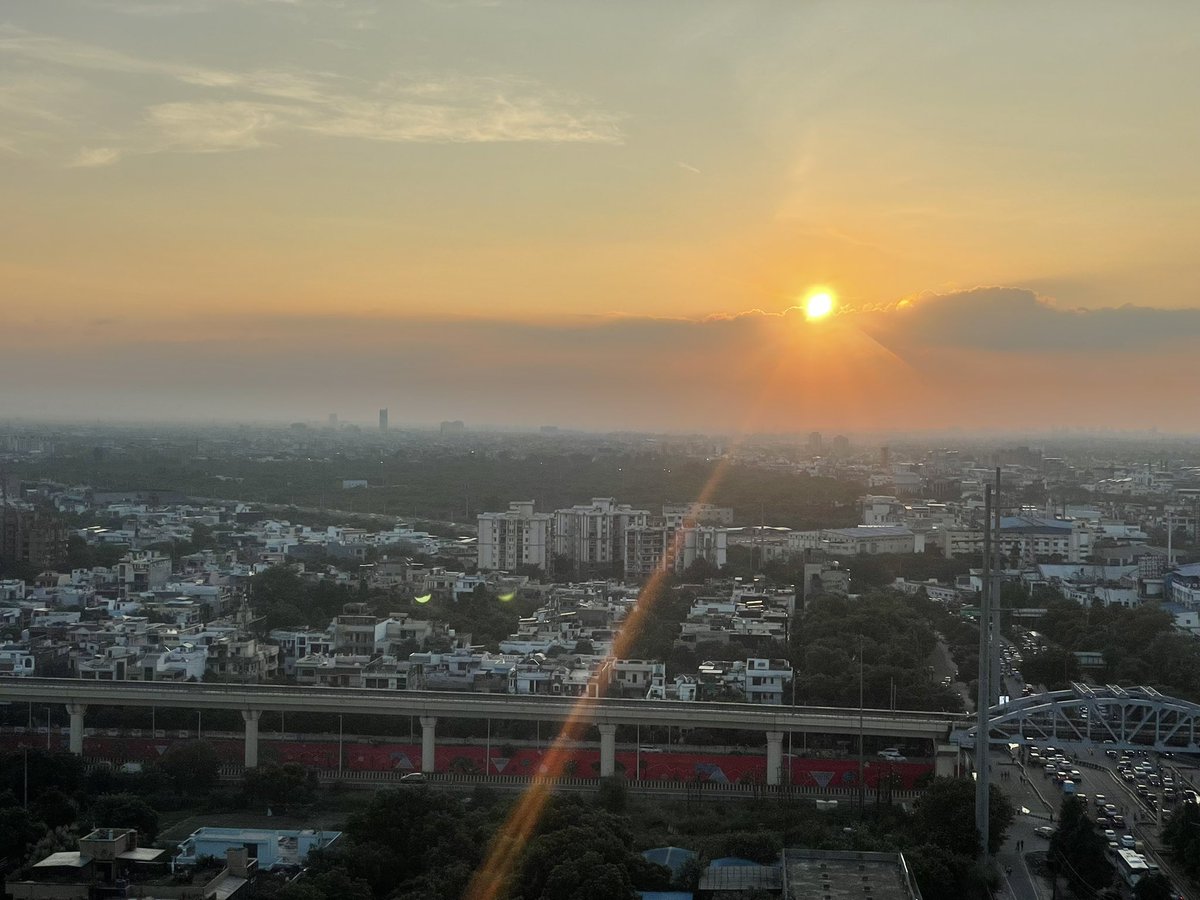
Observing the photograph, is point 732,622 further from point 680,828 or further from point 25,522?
point 25,522

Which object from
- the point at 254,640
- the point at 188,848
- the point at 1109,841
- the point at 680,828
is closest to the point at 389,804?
the point at 188,848

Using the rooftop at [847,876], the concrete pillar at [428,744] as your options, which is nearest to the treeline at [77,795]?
the concrete pillar at [428,744]

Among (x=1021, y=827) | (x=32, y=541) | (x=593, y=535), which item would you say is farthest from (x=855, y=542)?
(x=1021, y=827)

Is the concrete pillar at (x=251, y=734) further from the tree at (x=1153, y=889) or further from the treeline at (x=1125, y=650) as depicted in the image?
the treeline at (x=1125, y=650)

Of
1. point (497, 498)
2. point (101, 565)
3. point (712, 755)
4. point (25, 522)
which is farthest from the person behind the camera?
point (497, 498)

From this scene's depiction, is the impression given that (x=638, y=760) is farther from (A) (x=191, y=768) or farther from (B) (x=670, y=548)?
(B) (x=670, y=548)

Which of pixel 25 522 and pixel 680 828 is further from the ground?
pixel 25 522
